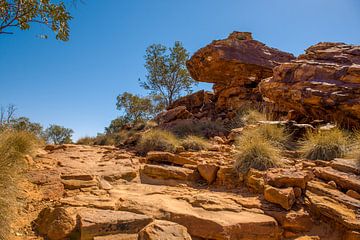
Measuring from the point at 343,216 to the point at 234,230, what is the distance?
1.56m

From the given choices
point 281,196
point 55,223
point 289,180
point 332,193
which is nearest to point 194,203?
point 281,196

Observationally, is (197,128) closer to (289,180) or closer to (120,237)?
(289,180)

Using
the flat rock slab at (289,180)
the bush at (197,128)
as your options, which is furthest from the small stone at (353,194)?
the bush at (197,128)

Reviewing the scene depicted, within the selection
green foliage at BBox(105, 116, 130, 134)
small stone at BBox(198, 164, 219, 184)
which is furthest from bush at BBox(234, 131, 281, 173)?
green foliage at BBox(105, 116, 130, 134)

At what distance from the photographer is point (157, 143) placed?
26.0 feet

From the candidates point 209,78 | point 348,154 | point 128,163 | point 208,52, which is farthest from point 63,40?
point 209,78

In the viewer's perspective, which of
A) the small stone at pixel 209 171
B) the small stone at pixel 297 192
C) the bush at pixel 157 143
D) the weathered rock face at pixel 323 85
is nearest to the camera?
the small stone at pixel 297 192

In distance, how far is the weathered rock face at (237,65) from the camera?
12578 millimetres

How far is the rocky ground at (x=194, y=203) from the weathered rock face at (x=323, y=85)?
3041 millimetres

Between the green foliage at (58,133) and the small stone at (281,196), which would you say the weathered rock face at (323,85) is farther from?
the green foliage at (58,133)

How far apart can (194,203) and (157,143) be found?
13.5ft

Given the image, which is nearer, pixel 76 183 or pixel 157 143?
pixel 76 183

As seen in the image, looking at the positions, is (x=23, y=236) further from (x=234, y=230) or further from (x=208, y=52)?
(x=208, y=52)

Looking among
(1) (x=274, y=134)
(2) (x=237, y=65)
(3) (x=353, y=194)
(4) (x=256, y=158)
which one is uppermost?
(2) (x=237, y=65)
